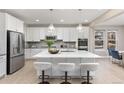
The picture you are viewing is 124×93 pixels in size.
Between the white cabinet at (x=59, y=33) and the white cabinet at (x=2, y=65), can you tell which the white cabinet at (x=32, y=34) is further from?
the white cabinet at (x=2, y=65)

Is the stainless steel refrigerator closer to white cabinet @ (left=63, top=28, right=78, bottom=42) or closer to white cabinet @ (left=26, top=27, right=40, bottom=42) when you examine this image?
white cabinet @ (left=26, top=27, right=40, bottom=42)

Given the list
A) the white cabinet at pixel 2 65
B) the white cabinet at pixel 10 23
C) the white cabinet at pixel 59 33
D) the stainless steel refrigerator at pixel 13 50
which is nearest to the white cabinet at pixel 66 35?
the white cabinet at pixel 59 33

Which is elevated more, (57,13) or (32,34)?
(57,13)

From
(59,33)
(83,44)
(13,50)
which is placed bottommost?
(13,50)

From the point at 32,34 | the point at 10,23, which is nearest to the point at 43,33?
the point at 32,34

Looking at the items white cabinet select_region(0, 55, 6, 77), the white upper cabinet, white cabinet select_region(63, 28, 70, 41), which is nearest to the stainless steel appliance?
white cabinet select_region(63, 28, 70, 41)

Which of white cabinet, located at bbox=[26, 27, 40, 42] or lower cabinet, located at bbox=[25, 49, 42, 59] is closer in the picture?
lower cabinet, located at bbox=[25, 49, 42, 59]

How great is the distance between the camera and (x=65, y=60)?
540cm

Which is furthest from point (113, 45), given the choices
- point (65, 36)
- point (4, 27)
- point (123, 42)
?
point (4, 27)

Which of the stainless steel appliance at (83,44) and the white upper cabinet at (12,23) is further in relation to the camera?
the stainless steel appliance at (83,44)

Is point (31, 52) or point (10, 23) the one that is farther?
point (31, 52)

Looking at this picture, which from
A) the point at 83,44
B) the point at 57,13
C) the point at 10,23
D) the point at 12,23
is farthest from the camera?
the point at 83,44

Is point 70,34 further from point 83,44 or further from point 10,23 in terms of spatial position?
point 10,23
